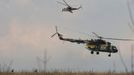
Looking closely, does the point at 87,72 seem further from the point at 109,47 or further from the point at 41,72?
the point at 109,47

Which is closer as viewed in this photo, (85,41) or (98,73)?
(98,73)

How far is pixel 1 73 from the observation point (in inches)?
882

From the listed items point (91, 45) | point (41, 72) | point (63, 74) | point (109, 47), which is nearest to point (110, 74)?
point (63, 74)

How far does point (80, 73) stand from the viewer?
24.4 metres

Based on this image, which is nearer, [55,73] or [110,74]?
[55,73]

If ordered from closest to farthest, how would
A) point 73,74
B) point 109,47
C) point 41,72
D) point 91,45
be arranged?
point 41,72 < point 73,74 < point 91,45 < point 109,47

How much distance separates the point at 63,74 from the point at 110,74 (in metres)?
2.75

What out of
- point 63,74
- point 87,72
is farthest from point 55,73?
point 87,72

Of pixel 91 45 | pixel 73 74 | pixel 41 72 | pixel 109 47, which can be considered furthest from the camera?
pixel 109 47

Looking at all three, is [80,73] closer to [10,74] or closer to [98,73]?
[98,73]

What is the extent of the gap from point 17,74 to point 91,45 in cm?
1909

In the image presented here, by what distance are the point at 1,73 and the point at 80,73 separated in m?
4.34

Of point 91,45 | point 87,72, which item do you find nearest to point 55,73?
point 87,72

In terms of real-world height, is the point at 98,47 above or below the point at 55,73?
above
